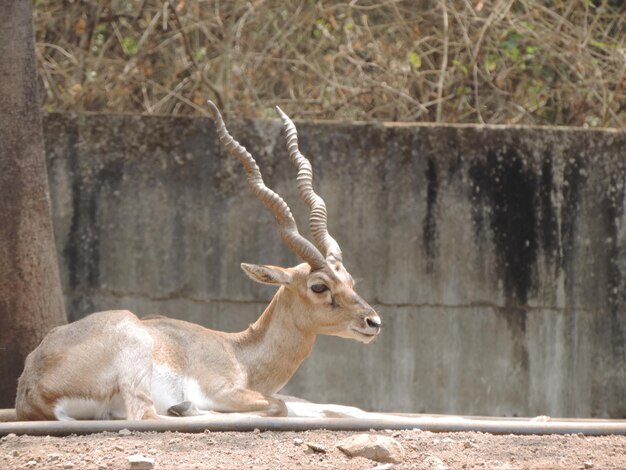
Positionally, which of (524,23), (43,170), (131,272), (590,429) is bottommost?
(590,429)

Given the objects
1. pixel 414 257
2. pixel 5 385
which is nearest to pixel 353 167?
pixel 414 257

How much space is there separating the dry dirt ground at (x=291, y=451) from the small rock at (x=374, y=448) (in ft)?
0.12

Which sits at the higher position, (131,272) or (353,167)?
(353,167)

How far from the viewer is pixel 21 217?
290 inches

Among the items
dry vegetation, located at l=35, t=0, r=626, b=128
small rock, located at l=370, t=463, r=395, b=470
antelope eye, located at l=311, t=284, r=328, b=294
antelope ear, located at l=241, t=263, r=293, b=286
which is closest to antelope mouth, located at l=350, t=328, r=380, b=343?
antelope eye, located at l=311, t=284, r=328, b=294

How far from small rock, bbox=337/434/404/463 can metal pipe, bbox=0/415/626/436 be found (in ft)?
1.58

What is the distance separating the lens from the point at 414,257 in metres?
8.75

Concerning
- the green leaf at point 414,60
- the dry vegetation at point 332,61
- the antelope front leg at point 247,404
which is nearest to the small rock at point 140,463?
the antelope front leg at point 247,404

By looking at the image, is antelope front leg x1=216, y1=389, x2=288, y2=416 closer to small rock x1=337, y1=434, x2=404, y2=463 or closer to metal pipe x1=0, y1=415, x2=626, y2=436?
metal pipe x1=0, y1=415, x2=626, y2=436

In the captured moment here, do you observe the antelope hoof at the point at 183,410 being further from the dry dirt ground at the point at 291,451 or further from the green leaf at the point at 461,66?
the green leaf at the point at 461,66

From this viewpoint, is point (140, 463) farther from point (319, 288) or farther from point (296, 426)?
point (319, 288)

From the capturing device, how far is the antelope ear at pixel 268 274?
7.02m

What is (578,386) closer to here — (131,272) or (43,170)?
(131,272)

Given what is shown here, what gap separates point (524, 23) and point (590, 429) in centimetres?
486
